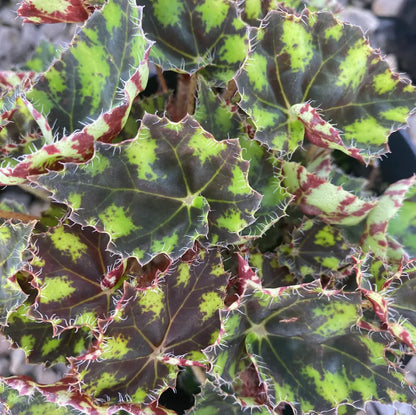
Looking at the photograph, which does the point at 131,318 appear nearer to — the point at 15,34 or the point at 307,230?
the point at 307,230

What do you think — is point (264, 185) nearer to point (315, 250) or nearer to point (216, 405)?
point (315, 250)

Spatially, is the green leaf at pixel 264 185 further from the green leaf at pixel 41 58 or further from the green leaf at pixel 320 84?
the green leaf at pixel 41 58

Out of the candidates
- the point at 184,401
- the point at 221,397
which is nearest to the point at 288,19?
the point at 221,397

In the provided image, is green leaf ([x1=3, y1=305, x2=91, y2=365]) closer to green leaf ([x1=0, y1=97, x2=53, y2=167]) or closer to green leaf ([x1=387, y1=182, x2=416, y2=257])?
green leaf ([x1=0, y1=97, x2=53, y2=167])

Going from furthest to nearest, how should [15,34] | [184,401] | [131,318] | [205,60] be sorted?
[15,34] → [184,401] → [205,60] → [131,318]

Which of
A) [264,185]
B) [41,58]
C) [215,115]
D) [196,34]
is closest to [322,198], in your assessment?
[264,185]
